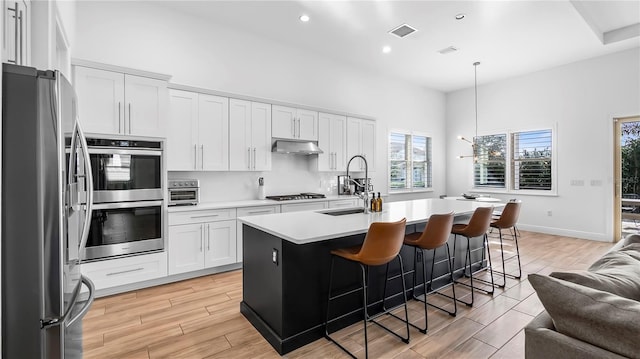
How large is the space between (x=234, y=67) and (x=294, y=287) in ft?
12.0

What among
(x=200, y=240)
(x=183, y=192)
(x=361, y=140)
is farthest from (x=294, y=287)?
(x=361, y=140)

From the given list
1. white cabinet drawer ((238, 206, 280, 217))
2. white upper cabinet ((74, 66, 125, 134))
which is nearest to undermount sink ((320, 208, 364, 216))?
white cabinet drawer ((238, 206, 280, 217))

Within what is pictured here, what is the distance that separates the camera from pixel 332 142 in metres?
5.38

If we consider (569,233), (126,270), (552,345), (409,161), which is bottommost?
(569,233)

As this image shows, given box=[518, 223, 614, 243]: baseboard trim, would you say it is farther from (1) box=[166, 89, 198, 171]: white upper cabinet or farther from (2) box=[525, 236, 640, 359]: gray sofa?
(1) box=[166, 89, 198, 171]: white upper cabinet

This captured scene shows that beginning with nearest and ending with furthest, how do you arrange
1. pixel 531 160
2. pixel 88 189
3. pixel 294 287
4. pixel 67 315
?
pixel 67 315 → pixel 88 189 → pixel 294 287 → pixel 531 160

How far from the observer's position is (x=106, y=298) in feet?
10.4

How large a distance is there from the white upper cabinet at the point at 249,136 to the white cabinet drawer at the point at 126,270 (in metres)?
1.51

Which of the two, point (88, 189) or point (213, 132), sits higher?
point (213, 132)

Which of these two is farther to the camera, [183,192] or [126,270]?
[183,192]

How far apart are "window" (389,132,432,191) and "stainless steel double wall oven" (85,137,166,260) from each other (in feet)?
16.0

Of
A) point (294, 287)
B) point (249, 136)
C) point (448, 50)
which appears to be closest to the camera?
point (294, 287)

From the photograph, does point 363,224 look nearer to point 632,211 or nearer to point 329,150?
point 329,150

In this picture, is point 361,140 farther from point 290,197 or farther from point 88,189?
point 88,189
